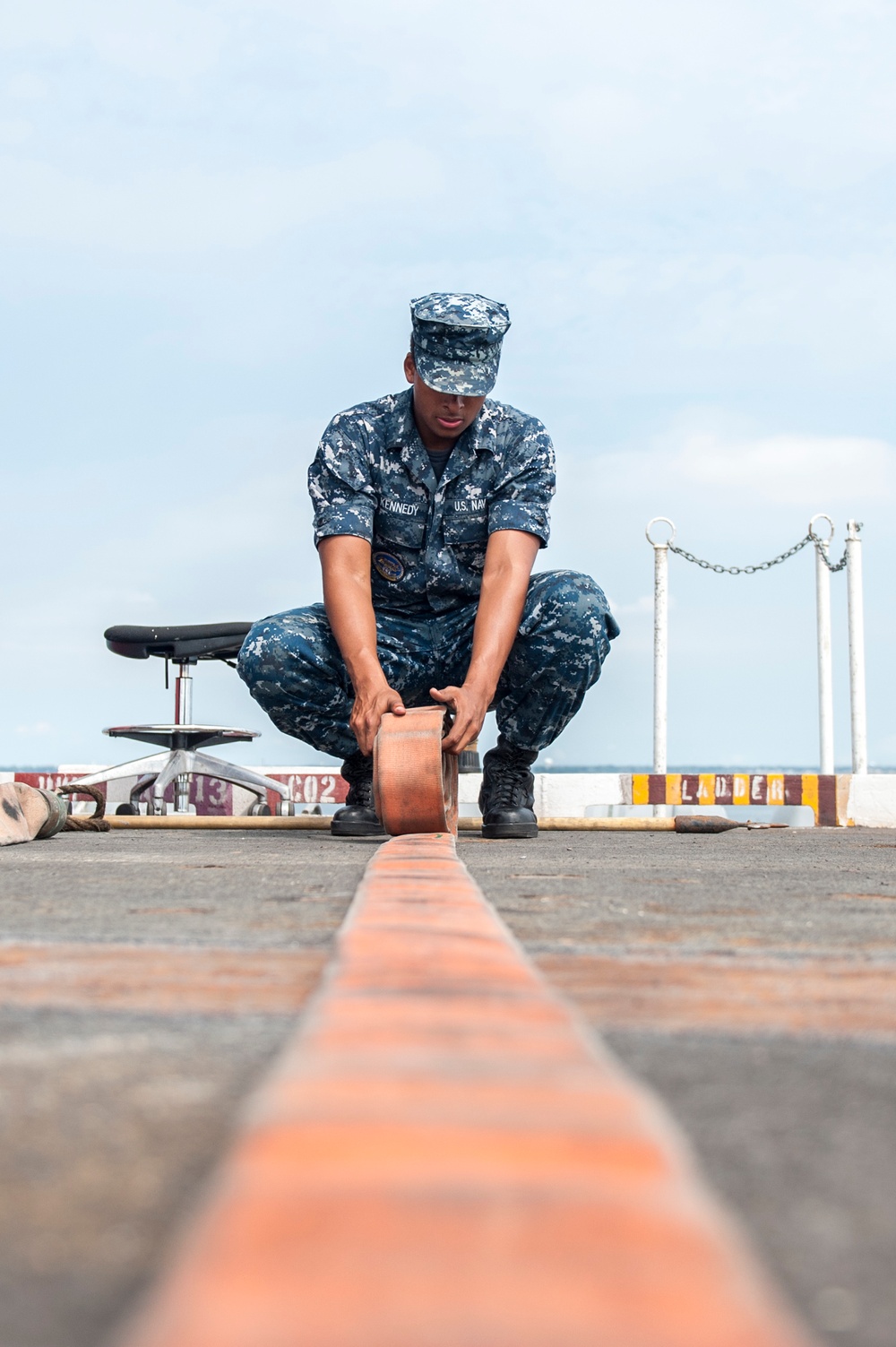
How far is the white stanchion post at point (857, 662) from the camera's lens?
8.76 m

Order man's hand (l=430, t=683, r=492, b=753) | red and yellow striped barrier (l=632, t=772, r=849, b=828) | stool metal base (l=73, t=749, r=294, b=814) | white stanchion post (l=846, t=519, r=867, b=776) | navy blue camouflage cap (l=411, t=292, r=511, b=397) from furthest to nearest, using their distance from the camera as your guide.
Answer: white stanchion post (l=846, t=519, r=867, b=776) < red and yellow striped barrier (l=632, t=772, r=849, b=828) < stool metal base (l=73, t=749, r=294, b=814) < navy blue camouflage cap (l=411, t=292, r=511, b=397) < man's hand (l=430, t=683, r=492, b=753)

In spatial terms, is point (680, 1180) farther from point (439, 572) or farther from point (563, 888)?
point (439, 572)

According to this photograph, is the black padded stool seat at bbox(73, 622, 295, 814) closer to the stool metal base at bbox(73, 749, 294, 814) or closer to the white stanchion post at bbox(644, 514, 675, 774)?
the stool metal base at bbox(73, 749, 294, 814)

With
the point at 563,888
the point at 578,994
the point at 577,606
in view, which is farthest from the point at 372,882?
the point at 577,606

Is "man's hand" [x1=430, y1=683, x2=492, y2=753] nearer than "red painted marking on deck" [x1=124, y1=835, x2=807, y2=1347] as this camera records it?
No

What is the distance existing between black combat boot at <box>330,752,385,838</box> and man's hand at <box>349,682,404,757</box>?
460mm

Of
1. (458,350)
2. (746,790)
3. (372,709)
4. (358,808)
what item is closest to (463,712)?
(372,709)

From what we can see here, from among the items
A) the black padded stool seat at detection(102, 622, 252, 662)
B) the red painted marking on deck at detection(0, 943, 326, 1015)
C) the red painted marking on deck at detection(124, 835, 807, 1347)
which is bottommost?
the red painted marking on deck at detection(0, 943, 326, 1015)

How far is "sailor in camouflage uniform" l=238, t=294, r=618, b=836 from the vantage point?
358cm

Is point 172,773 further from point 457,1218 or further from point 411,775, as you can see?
point 457,1218

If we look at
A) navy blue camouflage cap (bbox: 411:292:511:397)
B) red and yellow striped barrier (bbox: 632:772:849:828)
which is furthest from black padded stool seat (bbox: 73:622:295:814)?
navy blue camouflage cap (bbox: 411:292:511:397)

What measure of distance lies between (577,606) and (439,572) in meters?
0.45

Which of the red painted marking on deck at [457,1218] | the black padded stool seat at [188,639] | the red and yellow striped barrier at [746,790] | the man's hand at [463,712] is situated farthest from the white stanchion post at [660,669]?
the red painted marking on deck at [457,1218]

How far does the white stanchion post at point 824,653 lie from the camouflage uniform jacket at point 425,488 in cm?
555
